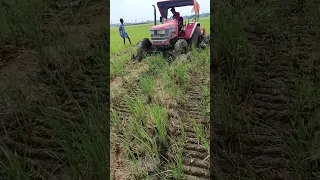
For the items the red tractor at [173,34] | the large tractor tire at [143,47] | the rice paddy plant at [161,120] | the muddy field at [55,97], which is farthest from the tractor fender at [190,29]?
the muddy field at [55,97]

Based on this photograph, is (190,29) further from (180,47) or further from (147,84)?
(147,84)

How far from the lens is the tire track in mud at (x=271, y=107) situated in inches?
48.1

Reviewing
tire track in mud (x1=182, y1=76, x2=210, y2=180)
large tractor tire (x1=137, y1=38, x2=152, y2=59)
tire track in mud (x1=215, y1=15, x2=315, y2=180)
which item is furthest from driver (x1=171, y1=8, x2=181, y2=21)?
tire track in mud (x1=215, y1=15, x2=315, y2=180)

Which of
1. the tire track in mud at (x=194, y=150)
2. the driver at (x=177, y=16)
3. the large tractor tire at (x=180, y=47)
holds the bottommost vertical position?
the tire track in mud at (x=194, y=150)

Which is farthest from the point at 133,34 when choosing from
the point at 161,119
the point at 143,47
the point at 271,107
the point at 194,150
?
the point at 271,107

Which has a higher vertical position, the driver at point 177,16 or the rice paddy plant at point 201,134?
the driver at point 177,16

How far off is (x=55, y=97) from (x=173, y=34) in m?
0.65

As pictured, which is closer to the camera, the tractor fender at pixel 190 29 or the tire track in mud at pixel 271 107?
the tractor fender at pixel 190 29

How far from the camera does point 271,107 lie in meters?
1.48

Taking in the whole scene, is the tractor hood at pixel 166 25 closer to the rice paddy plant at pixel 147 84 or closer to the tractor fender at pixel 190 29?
the tractor fender at pixel 190 29

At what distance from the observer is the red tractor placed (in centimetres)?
102

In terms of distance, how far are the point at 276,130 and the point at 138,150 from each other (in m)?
0.64

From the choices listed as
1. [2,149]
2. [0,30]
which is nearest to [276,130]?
[2,149]

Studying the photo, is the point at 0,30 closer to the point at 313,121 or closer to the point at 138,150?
the point at 138,150
